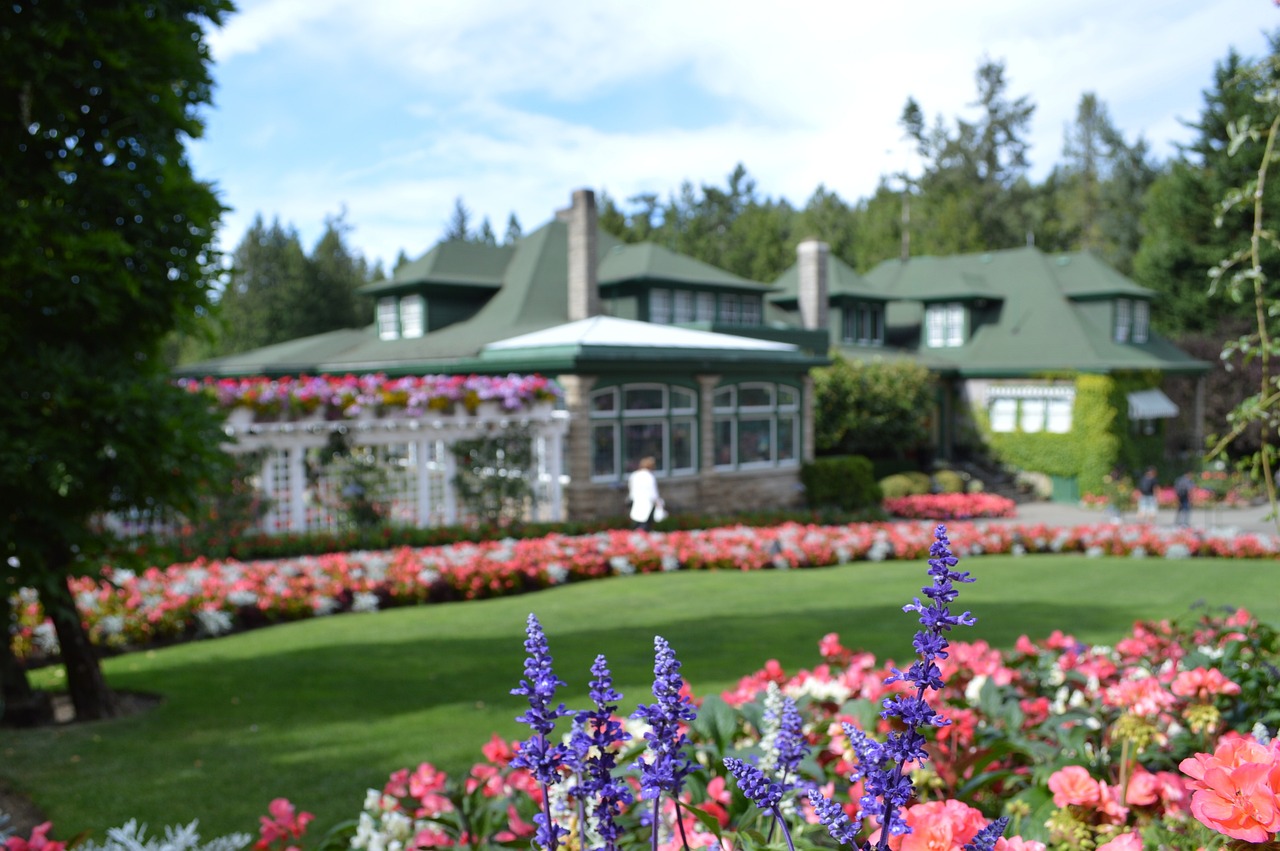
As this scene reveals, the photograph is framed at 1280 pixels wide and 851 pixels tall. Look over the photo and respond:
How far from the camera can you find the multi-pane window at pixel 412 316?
28.1 metres

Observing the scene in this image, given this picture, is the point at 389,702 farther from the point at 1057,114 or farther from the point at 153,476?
the point at 1057,114

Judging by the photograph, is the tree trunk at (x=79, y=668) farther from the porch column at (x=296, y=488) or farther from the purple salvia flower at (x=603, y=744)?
the porch column at (x=296, y=488)

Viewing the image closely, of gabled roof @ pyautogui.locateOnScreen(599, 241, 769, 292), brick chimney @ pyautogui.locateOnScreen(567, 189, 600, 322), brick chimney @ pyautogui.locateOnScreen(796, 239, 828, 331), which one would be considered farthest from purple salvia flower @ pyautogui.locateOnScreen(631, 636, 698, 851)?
brick chimney @ pyautogui.locateOnScreen(796, 239, 828, 331)

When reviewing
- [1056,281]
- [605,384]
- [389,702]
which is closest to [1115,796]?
[389,702]

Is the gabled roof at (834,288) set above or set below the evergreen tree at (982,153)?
below

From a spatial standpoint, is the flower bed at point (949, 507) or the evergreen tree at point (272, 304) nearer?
the flower bed at point (949, 507)

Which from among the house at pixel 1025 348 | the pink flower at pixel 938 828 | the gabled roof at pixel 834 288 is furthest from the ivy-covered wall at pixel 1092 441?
the pink flower at pixel 938 828

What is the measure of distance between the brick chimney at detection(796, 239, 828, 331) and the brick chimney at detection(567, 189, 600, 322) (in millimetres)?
7433

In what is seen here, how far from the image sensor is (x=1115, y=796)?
8.30 ft

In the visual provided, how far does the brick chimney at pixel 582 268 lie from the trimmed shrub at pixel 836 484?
7025 millimetres

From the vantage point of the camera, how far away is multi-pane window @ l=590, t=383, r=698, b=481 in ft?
64.4

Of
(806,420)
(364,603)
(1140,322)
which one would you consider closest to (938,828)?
(364,603)

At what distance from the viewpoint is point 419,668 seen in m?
7.67

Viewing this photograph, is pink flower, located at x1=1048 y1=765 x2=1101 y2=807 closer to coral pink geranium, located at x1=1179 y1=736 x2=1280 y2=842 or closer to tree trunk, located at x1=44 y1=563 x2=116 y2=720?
coral pink geranium, located at x1=1179 y1=736 x2=1280 y2=842
